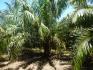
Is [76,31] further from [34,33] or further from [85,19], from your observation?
[34,33]

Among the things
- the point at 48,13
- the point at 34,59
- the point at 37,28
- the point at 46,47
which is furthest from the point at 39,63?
the point at 48,13

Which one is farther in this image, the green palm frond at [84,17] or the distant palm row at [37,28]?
the distant palm row at [37,28]

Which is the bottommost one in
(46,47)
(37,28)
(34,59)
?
(34,59)

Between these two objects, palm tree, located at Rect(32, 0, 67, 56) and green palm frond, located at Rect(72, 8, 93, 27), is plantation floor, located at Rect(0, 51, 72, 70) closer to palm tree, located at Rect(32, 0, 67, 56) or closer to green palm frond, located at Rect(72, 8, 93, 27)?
palm tree, located at Rect(32, 0, 67, 56)

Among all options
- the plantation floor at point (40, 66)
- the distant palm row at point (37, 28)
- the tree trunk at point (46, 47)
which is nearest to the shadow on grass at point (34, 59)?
the plantation floor at point (40, 66)

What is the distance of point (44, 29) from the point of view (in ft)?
46.1

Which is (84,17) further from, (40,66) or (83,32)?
(40,66)

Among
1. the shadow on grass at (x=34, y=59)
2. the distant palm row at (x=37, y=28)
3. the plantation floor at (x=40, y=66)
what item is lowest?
the plantation floor at (x=40, y=66)

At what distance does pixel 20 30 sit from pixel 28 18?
1.47m

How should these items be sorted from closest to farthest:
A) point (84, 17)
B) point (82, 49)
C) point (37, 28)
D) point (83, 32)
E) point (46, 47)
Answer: point (82, 49) < point (83, 32) < point (84, 17) < point (37, 28) < point (46, 47)

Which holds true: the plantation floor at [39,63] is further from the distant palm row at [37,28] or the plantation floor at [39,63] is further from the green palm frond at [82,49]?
the green palm frond at [82,49]

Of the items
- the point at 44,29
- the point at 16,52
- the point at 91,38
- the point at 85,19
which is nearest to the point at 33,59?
the point at 16,52

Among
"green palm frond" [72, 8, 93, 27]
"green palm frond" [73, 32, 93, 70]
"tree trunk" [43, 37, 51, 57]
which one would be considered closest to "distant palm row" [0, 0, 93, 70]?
"tree trunk" [43, 37, 51, 57]

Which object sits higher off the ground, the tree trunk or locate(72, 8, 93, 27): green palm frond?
locate(72, 8, 93, 27): green palm frond
